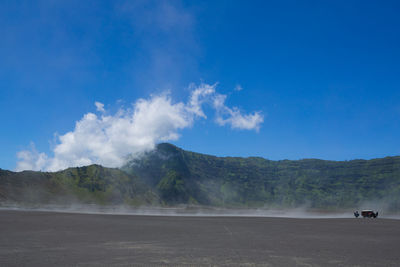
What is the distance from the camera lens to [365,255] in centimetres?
2020

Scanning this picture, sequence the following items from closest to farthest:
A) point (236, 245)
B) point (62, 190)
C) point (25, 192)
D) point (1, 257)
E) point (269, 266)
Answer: point (269, 266)
point (1, 257)
point (236, 245)
point (25, 192)
point (62, 190)

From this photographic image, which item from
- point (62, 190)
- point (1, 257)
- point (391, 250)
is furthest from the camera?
point (62, 190)

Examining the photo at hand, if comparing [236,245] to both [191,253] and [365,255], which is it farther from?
[365,255]

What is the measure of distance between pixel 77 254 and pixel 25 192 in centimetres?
18349

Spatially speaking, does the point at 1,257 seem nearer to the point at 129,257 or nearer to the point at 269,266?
the point at 129,257

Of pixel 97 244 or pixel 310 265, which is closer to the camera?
pixel 310 265

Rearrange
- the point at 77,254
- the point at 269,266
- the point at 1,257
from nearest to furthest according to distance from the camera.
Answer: the point at 269,266, the point at 1,257, the point at 77,254

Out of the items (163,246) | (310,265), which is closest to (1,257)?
(163,246)

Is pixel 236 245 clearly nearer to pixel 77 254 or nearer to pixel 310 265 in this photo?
pixel 310 265

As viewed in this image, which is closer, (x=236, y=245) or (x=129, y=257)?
(x=129, y=257)

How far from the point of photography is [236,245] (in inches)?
947

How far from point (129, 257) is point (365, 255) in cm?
1550

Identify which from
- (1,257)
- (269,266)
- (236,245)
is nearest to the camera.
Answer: (269,266)

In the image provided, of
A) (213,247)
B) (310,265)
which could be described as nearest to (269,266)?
(310,265)
